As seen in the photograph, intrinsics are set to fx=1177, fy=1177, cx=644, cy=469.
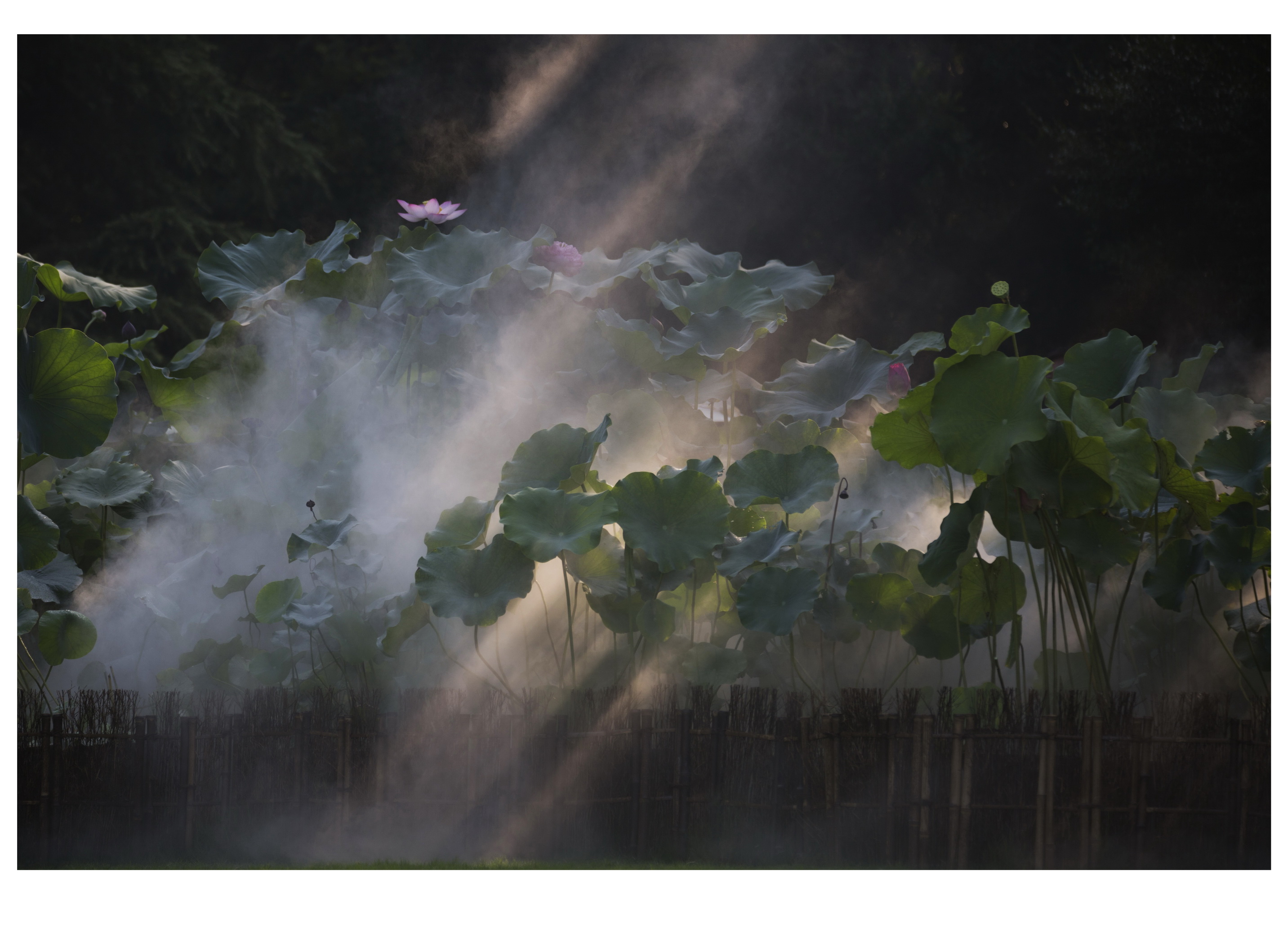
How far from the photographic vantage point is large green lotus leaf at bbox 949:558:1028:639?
307 cm

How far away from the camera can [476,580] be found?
9.74ft

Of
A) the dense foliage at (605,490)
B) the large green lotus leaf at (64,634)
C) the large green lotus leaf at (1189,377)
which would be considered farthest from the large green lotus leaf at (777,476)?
the large green lotus leaf at (64,634)

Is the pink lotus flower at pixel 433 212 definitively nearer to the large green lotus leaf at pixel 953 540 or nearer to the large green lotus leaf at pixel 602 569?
the large green lotus leaf at pixel 602 569

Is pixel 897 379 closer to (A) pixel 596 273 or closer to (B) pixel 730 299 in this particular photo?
(B) pixel 730 299

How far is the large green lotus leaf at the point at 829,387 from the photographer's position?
3.73 m

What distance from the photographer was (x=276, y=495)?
366 cm

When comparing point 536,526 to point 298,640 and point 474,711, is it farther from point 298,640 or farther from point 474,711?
point 298,640

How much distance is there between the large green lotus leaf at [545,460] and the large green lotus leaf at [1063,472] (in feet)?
3.69

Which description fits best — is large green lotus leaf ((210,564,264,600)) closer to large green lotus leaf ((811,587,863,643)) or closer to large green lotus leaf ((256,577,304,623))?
large green lotus leaf ((256,577,304,623))

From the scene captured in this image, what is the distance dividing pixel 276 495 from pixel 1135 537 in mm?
2480

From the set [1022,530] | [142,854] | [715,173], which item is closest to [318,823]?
[142,854]

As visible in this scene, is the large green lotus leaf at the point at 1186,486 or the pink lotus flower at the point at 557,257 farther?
the pink lotus flower at the point at 557,257

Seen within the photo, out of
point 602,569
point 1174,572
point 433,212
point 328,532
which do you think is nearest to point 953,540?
point 1174,572

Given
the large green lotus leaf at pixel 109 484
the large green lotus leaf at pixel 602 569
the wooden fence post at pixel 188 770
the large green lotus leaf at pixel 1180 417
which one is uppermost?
the large green lotus leaf at pixel 1180 417
